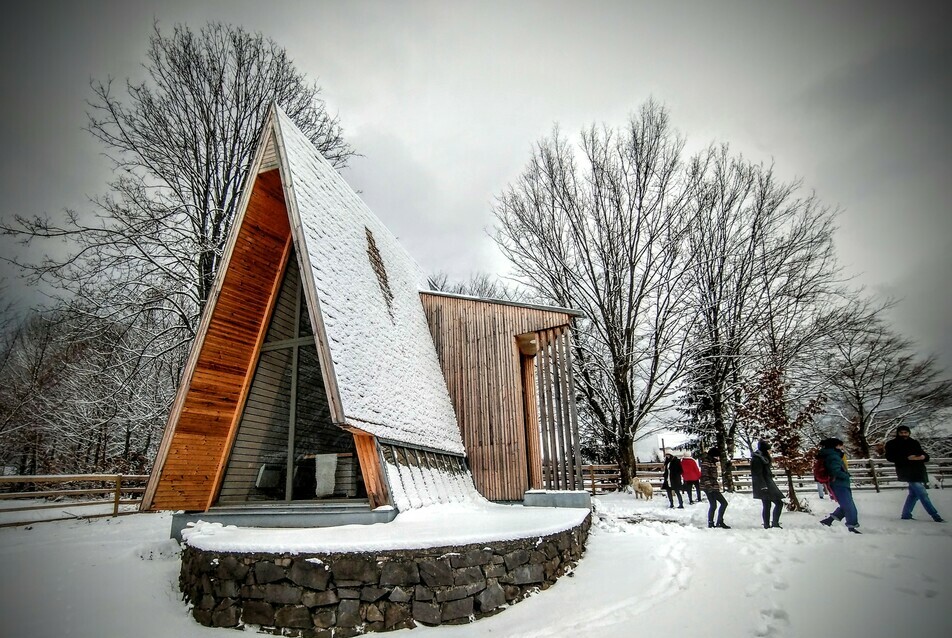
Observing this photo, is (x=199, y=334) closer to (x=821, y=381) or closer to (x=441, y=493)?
(x=441, y=493)

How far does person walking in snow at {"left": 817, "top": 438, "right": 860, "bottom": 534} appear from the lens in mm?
6477

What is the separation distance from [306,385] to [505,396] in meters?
4.10

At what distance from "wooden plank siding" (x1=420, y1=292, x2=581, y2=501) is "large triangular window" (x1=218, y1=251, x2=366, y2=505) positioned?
3.37m

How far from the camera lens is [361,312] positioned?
7.12 m

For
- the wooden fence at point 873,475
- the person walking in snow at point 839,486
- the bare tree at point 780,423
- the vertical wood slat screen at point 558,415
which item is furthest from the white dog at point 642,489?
the person walking in snow at point 839,486

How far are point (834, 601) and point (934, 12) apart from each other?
4831mm

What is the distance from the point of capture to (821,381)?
1544cm

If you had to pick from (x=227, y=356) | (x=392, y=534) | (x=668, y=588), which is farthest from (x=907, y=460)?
(x=227, y=356)

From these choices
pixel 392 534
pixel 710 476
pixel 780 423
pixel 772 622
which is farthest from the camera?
pixel 780 423

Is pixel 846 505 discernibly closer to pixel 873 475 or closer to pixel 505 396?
pixel 505 396

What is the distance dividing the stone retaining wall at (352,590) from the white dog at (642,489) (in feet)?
33.0

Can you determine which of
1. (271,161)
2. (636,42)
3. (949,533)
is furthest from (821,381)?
(271,161)

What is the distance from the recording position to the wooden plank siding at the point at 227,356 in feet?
21.0

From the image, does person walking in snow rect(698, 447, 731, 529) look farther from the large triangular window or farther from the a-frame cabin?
the large triangular window
